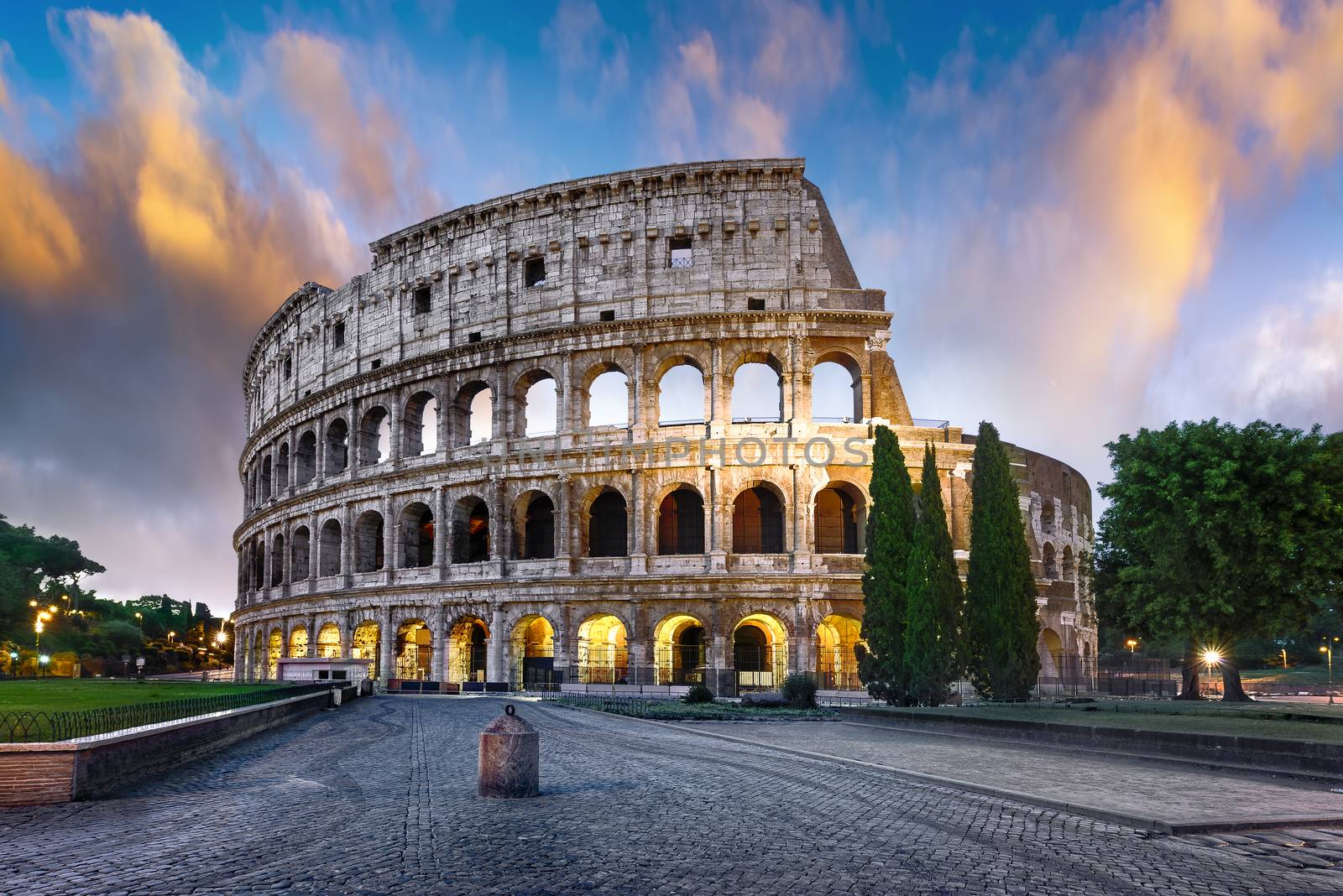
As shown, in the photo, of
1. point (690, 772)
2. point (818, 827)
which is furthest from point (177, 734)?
point (818, 827)

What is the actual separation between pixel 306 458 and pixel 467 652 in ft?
54.5

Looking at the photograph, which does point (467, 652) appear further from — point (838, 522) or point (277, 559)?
point (277, 559)

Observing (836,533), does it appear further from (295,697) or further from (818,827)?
(818,827)

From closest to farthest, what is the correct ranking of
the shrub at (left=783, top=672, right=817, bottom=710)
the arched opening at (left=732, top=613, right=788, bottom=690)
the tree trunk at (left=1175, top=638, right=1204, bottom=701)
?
the shrub at (left=783, top=672, right=817, bottom=710) < the tree trunk at (left=1175, top=638, right=1204, bottom=701) < the arched opening at (left=732, top=613, right=788, bottom=690)

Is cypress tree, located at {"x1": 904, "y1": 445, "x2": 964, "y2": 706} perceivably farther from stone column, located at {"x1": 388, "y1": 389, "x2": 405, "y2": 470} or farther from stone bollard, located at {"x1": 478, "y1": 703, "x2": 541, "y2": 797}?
stone column, located at {"x1": 388, "y1": 389, "x2": 405, "y2": 470}

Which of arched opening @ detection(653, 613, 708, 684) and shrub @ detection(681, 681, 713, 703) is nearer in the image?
shrub @ detection(681, 681, 713, 703)

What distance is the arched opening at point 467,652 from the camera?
40219 mm

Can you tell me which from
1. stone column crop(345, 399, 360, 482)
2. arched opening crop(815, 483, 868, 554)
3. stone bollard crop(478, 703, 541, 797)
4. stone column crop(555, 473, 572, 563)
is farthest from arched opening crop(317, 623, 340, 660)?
stone bollard crop(478, 703, 541, 797)

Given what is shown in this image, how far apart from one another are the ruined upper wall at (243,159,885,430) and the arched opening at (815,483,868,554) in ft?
24.6

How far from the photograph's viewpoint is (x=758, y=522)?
39.0 metres

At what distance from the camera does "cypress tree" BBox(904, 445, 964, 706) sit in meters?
25.6

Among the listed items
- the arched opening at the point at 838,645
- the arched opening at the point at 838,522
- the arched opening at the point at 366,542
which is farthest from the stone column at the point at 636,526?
the arched opening at the point at 366,542

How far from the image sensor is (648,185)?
131ft

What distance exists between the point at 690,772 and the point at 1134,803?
5384 mm
